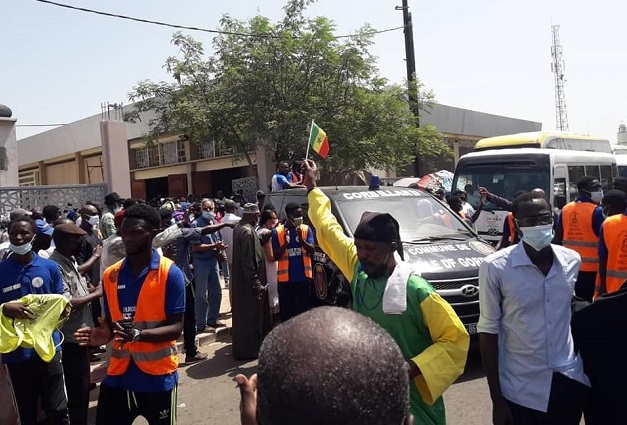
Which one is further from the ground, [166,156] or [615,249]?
[166,156]

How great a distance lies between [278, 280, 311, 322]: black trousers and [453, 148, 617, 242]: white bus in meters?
6.35

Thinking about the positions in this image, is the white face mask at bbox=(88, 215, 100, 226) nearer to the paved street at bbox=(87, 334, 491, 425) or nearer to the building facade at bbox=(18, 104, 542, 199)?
the paved street at bbox=(87, 334, 491, 425)

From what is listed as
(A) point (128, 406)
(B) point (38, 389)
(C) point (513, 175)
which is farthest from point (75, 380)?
(C) point (513, 175)

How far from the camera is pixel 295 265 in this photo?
7.69m

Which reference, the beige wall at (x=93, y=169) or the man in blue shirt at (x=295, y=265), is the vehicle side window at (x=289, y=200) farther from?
the beige wall at (x=93, y=169)

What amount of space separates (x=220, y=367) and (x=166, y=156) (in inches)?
827

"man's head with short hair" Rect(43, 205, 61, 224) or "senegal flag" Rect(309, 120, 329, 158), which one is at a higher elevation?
"senegal flag" Rect(309, 120, 329, 158)

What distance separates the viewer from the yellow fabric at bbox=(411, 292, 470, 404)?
8.63ft

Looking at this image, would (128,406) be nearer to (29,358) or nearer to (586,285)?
(29,358)

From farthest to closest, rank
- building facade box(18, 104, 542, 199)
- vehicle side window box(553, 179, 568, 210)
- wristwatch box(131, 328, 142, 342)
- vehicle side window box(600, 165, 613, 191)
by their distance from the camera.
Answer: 1. building facade box(18, 104, 542, 199)
2. vehicle side window box(600, 165, 613, 191)
3. vehicle side window box(553, 179, 568, 210)
4. wristwatch box(131, 328, 142, 342)

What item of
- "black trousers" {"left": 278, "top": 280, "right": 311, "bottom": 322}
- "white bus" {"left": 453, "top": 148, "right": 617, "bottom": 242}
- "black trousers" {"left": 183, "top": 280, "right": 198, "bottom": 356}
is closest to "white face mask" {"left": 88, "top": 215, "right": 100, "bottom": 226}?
"black trousers" {"left": 183, "top": 280, "right": 198, "bottom": 356}

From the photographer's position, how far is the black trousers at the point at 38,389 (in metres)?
4.20

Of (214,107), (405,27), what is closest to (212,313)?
(214,107)

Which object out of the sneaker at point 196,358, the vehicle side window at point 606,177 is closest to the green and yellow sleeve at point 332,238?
the sneaker at point 196,358
